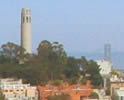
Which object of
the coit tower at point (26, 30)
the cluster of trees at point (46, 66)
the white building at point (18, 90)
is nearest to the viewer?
the white building at point (18, 90)

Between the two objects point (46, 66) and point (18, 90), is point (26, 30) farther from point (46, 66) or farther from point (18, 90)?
point (18, 90)

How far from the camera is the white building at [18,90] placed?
135 feet

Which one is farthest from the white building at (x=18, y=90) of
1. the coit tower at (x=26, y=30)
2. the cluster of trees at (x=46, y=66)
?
the coit tower at (x=26, y=30)

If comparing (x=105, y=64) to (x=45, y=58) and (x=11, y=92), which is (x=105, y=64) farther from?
(x=11, y=92)

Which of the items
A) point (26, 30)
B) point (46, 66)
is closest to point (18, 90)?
point (46, 66)

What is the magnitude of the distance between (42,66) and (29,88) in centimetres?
479

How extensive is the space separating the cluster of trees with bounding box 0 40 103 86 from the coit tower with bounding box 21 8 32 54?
3069mm

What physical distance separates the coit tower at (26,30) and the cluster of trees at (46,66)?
3069 mm

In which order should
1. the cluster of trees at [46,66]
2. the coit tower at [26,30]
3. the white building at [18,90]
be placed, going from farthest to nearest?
the coit tower at [26,30], the cluster of trees at [46,66], the white building at [18,90]

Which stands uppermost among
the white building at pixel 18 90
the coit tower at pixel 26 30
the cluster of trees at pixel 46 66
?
the coit tower at pixel 26 30

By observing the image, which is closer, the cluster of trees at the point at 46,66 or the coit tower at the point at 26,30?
the cluster of trees at the point at 46,66

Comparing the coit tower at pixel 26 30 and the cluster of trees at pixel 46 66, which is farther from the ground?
the coit tower at pixel 26 30

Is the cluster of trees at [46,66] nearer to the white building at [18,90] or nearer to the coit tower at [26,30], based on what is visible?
the white building at [18,90]

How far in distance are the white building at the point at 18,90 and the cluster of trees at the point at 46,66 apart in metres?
2.13
